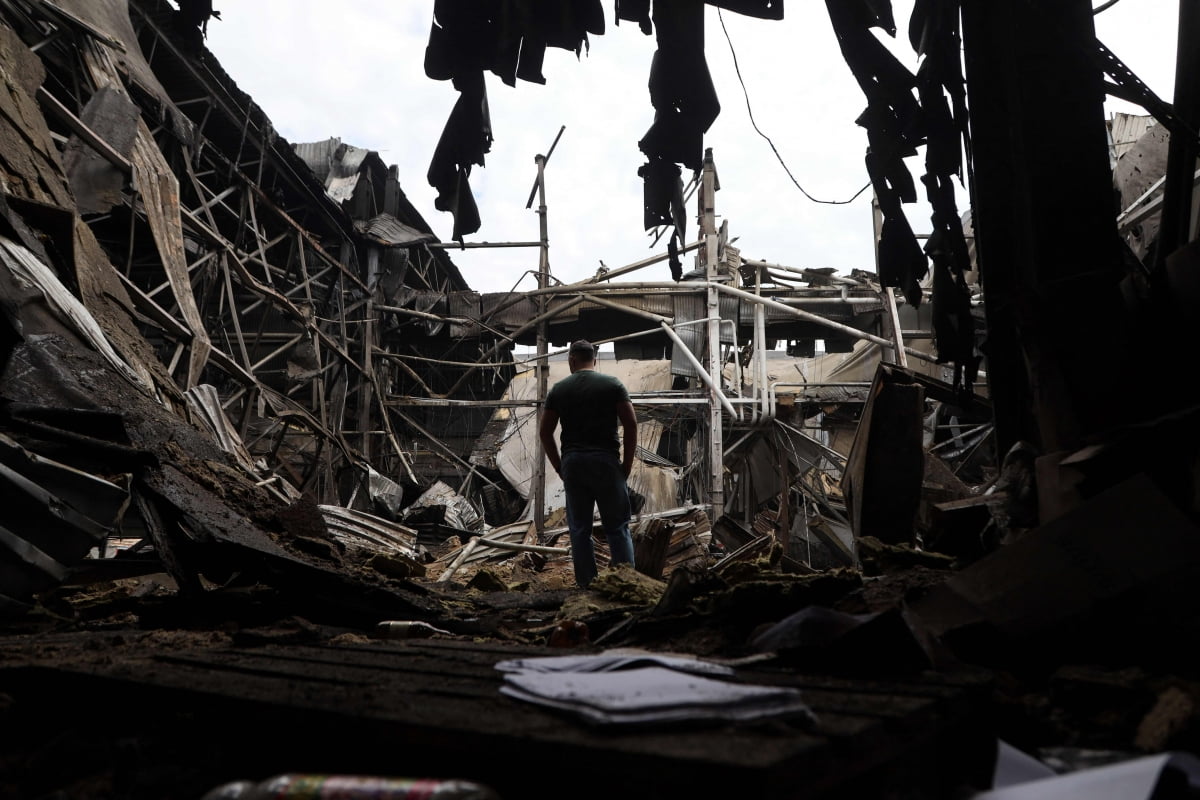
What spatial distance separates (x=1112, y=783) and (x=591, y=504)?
179 inches

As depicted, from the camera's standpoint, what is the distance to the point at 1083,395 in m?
2.71

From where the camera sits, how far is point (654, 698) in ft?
4.34

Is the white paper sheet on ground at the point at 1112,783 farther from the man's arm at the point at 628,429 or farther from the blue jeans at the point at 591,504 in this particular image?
the man's arm at the point at 628,429

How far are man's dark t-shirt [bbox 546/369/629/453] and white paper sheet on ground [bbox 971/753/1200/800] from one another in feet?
14.5

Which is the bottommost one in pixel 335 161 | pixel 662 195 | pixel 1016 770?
pixel 1016 770

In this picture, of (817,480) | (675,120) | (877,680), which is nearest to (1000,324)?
(675,120)

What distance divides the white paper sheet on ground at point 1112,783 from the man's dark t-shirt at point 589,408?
14.5 feet

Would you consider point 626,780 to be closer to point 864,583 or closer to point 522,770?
point 522,770

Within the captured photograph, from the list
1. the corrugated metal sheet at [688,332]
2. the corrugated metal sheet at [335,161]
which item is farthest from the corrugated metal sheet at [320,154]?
the corrugated metal sheet at [688,332]

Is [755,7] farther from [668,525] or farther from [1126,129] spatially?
[1126,129]

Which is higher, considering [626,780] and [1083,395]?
[1083,395]

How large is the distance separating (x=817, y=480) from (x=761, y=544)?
7.50 metres

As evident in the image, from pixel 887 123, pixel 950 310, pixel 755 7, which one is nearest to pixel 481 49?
pixel 755 7

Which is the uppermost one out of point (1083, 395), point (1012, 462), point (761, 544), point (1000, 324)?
point (1000, 324)
